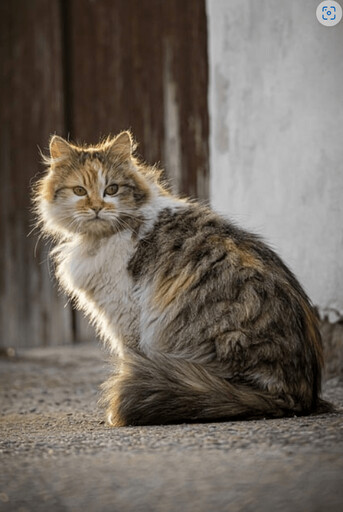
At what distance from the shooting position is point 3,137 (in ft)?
24.8

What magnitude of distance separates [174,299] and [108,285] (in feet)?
1.50

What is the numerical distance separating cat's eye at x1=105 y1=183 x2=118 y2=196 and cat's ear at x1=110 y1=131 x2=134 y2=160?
0.78ft

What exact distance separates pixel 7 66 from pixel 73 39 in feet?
2.29

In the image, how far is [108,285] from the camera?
395 centimetres

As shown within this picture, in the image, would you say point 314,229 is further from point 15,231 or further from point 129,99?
point 15,231

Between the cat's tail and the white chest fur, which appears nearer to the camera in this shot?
the cat's tail

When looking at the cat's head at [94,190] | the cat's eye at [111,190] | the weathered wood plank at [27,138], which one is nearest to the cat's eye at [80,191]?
the cat's head at [94,190]

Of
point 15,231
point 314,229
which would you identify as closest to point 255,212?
point 314,229

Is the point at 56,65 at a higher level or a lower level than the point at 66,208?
higher

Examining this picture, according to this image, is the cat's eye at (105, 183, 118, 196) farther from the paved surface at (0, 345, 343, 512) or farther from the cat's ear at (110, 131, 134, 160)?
the paved surface at (0, 345, 343, 512)

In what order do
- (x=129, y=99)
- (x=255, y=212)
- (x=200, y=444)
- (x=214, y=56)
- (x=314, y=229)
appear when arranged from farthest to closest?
(x=129, y=99) → (x=214, y=56) → (x=255, y=212) → (x=314, y=229) → (x=200, y=444)

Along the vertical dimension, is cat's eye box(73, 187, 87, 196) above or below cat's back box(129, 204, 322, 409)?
above

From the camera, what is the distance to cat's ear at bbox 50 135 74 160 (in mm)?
4195

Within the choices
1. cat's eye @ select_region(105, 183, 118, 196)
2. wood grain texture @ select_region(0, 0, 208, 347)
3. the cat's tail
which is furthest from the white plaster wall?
the cat's tail
